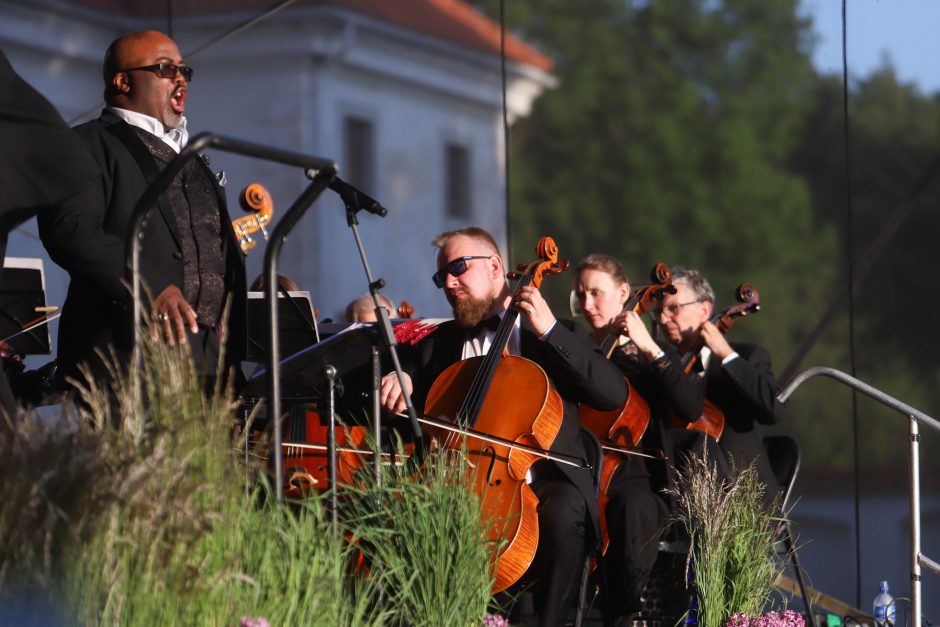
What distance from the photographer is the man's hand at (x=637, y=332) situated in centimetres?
456

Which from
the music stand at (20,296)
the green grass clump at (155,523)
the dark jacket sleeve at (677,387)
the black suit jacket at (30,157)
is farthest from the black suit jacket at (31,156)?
the dark jacket sleeve at (677,387)

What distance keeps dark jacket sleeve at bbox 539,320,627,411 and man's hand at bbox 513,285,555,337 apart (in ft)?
0.11

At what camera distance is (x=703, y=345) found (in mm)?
5008

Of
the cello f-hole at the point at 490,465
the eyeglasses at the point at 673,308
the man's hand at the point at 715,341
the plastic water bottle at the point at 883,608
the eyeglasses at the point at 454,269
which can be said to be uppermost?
the eyeglasses at the point at 454,269

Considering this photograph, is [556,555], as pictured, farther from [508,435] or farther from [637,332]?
[637,332]

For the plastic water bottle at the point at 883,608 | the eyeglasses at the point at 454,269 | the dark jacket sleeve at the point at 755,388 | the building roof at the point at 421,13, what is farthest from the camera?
the building roof at the point at 421,13

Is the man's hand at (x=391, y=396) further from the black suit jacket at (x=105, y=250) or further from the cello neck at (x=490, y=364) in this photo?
the black suit jacket at (x=105, y=250)

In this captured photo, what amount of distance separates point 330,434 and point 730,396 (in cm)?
203

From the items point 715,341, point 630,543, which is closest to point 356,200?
point 630,543

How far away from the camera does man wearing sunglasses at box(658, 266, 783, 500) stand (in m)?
4.82

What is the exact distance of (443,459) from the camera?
10.8ft

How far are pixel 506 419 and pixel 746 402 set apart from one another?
1.18 metres

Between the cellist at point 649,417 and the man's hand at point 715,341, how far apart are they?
0.40 ft

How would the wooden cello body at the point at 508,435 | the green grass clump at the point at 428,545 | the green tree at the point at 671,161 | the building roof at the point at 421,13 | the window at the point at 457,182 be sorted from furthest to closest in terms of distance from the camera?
the green tree at the point at 671,161, the window at the point at 457,182, the building roof at the point at 421,13, the wooden cello body at the point at 508,435, the green grass clump at the point at 428,545
